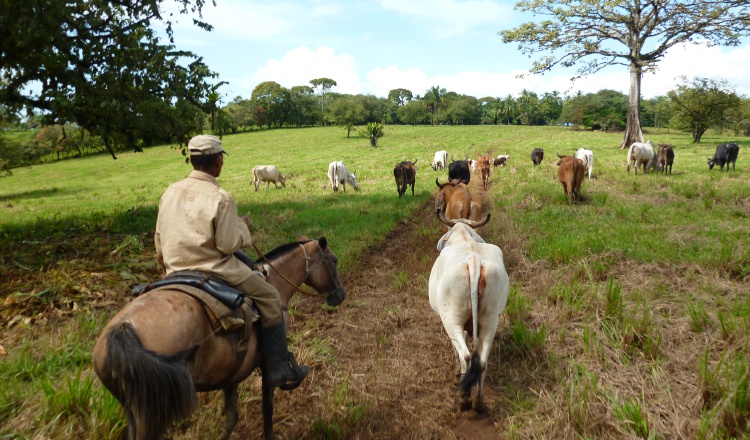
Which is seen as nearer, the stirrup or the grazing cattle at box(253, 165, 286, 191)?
the stirrup

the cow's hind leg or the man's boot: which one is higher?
the man's boot

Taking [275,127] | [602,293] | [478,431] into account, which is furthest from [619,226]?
[275,127]

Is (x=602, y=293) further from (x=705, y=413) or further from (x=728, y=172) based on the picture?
(x=728, y=172)

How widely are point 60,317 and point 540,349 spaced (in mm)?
6147

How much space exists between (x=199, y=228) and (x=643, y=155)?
64.4 ft

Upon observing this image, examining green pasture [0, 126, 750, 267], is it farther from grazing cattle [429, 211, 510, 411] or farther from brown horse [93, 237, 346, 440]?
brown horse [93, 237, 346, 440]

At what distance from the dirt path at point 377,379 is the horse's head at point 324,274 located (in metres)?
0.79

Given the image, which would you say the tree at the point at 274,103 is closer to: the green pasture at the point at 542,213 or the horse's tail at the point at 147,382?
the green pasture at the point at 542,213

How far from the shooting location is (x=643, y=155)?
17391 millimetres

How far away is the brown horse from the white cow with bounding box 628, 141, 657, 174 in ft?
63.6

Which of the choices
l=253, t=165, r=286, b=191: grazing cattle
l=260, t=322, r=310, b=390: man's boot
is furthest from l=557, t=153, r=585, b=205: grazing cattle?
l=253, t=165, r=286, b=191: grazing cattle

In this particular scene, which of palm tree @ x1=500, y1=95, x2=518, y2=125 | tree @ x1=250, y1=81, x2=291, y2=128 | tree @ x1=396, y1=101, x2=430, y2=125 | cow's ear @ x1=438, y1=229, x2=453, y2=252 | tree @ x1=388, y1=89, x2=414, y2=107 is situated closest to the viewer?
cow's ear @ x1=438, y1=229, x2=453, y2=252

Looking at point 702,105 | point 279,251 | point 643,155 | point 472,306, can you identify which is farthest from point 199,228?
point 702,105

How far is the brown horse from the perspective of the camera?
7.42 feet
